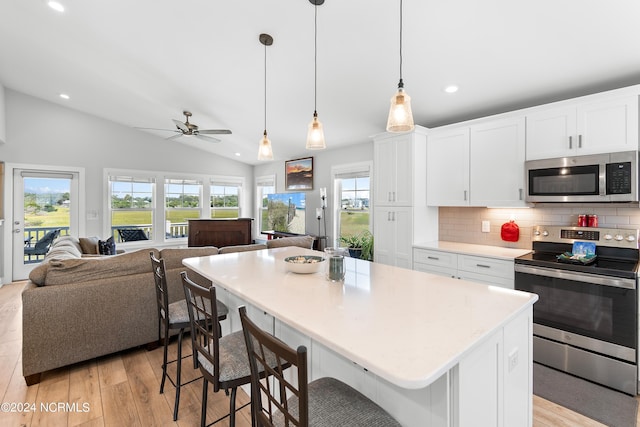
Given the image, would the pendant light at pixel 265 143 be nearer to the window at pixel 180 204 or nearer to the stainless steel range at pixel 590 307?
the stainless steel range at pixel 590 307

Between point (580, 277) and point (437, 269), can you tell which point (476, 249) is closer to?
point (437, 269)

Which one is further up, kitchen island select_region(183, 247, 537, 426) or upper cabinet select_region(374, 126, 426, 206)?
upper cabinet select_region(374, 126, 426, 206)

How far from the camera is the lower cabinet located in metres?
2.82

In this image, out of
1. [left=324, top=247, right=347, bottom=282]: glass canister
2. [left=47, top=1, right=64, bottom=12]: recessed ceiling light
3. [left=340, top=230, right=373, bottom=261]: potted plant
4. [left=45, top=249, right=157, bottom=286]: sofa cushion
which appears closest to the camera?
[left=324, top=247, right=347, bottom=282]: glass canister

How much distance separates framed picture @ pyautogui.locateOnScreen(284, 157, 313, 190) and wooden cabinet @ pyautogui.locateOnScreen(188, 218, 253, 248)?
123 centimetres

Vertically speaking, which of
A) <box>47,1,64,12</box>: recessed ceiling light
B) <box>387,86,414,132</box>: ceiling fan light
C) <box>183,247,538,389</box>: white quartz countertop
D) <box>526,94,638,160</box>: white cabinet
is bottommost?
<box>183,247,538,389</box>: white quartz countertop

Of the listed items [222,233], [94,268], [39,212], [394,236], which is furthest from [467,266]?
[39,212]

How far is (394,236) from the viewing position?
3.76 metres

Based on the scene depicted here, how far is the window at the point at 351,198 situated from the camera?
4.95 metres

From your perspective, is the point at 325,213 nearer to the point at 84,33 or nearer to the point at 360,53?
the point at 360,53

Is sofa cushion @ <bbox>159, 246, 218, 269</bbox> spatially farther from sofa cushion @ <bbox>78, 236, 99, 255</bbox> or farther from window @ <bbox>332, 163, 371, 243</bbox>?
window @ <bbox>332, 163, 371, 243</bbox>

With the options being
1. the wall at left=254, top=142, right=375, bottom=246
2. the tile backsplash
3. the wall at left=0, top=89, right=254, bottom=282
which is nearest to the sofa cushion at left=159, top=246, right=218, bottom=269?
the wall at left=254, top=142, right=375, bottom=246

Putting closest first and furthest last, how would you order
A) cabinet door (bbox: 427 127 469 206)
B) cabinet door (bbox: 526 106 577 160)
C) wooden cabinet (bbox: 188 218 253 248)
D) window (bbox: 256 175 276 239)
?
cabinet door (bbox: 526 106 577 160) → cabinet door (bbox: 427 127 469 206) → wooden cabinet (bbox: 188 218 253 248) → window (bbox: 256 175 276 239)

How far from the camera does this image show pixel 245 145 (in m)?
6.23
